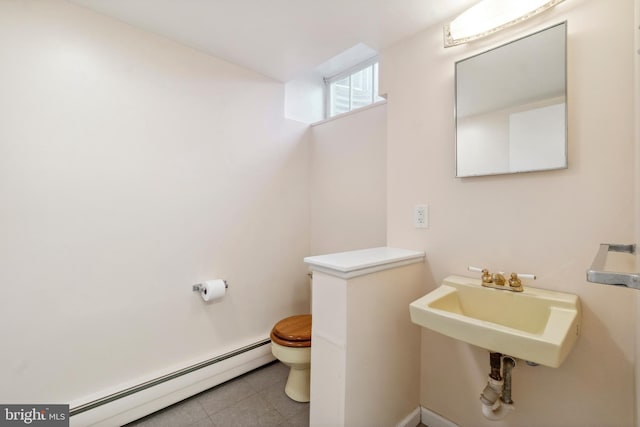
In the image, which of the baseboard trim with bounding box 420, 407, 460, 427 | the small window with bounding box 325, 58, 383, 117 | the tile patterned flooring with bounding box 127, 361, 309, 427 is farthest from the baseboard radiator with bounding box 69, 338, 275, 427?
the small window with bounding box 325, 58, 383, 117

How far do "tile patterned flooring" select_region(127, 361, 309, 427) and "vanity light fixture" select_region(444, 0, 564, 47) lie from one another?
2.16 metres

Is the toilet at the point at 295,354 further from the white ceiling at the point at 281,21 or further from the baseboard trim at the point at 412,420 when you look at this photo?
the white ceiling at the point at 281,21

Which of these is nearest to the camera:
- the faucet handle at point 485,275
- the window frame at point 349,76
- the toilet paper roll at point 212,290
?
the faucet handle at point 485,275

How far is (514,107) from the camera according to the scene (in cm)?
118

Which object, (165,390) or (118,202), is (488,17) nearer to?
(118,202)

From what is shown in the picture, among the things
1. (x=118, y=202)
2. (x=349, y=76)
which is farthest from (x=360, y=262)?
(x=349, y=76)

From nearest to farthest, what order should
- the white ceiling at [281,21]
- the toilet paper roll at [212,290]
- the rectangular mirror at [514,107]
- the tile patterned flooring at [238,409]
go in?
the rectangular mirror at [514,107]
the white ceiling at [281,21]
the tile patterned flooring at [238,409]
the toilet paper roll at [212,290]

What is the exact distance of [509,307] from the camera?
111cm

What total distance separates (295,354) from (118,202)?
1.33m

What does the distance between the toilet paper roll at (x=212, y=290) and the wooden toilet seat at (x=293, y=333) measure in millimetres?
436

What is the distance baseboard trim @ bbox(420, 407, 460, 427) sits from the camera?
4.58 ft

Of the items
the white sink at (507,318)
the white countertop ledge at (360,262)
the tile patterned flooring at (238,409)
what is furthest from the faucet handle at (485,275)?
the tile patterned flooring at (238,409)

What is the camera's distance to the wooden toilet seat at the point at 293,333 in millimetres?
1618

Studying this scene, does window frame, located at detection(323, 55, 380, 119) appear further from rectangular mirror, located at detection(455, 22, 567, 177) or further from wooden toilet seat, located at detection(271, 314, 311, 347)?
wooden toilet seat, located at detection(271, 314, 311, 347)
